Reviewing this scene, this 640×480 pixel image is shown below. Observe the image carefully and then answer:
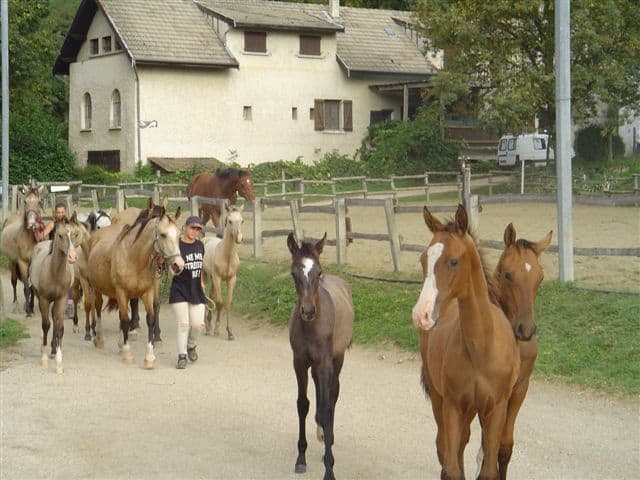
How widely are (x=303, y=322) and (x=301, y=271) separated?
0.49 m

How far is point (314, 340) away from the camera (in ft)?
30.3

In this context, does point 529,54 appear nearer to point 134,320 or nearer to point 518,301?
point 134,320

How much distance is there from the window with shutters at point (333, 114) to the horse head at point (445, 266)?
42928mm

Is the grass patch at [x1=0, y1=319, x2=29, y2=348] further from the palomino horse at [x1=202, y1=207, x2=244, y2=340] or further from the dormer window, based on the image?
the dormer window

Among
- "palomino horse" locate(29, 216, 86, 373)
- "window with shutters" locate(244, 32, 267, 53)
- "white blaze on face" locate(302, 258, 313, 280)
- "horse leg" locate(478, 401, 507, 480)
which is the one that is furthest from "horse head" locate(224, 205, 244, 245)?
"window with shutters" locate(244, 32, 267, 53)

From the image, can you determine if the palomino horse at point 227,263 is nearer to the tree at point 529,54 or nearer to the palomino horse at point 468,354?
the palomino horse at point 468,354

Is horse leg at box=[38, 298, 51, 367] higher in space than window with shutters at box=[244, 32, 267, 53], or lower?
lower

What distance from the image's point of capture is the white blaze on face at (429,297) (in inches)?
250

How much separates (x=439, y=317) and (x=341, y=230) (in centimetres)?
1147

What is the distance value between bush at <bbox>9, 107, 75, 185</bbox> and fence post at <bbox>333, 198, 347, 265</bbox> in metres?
29.2

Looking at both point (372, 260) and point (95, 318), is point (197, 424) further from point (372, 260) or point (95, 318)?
point (372, 260)

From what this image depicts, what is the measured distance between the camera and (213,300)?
1695cm

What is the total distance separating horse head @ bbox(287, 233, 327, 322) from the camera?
900 centimetres

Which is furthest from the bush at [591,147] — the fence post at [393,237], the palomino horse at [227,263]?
the palomino horse at [227,263]
